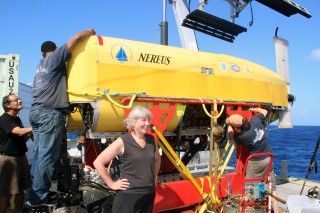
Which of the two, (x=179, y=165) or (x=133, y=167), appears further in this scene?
(x=179, y=165)

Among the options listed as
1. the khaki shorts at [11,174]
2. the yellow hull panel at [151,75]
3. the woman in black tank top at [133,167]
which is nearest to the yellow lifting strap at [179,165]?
the yellow hull panel at [151,75]

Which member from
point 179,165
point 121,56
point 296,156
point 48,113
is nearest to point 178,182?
point 179,165

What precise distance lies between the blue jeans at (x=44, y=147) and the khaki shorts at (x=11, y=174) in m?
0.58

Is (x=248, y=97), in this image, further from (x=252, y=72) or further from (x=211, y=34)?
(x=211, y=34)

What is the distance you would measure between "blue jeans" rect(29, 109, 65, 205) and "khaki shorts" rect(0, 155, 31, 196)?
584mm

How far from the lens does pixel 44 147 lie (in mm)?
4105

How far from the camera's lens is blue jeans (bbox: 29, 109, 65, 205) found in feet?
13.2

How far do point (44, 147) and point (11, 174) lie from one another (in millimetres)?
892

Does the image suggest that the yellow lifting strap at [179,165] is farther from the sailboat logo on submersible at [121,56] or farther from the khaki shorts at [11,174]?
the khaki shorts at [11,174]

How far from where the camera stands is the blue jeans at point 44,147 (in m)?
4.04

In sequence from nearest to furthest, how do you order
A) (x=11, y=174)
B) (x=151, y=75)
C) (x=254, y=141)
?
(x=11, y=174) < (x=151, y=75) < (x=254, y=141)

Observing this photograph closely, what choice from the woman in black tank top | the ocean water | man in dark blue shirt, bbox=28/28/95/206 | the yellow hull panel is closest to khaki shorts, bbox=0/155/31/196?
man in dark blue shirt, bbox=28/28/95/206

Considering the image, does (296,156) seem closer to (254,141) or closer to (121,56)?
(254,141)

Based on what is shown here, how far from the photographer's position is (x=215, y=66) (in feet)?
19.1
